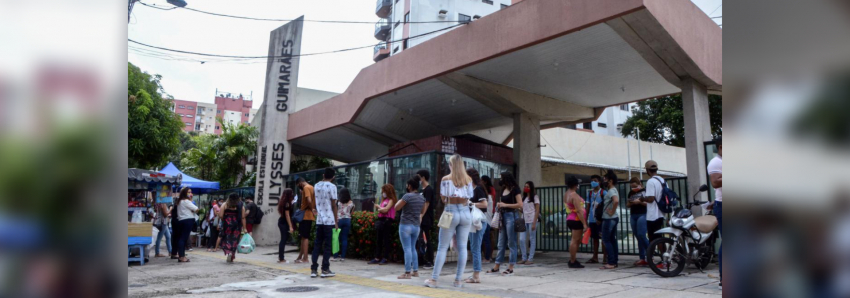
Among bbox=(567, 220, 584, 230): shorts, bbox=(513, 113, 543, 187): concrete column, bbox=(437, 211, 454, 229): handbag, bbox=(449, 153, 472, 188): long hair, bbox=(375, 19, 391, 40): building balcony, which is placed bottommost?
bbox=(567, 220, 584, 230): shorts

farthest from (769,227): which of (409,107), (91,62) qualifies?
(409,107)

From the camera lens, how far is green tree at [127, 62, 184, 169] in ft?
66.9

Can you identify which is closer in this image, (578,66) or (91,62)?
(91,62)

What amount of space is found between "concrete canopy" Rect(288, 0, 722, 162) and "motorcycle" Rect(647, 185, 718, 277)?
11.4ft

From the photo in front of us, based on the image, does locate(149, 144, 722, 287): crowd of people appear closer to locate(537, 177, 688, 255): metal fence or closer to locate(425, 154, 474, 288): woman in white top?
locate(425, 154, 474, 288): woman in white top

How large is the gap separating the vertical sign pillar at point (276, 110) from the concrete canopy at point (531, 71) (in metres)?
0.71

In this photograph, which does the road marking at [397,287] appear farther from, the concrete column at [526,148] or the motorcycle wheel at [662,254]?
the concrete column at [526,148]

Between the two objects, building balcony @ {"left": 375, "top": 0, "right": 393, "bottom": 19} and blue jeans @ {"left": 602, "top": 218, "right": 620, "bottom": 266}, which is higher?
building balcony @ {"left": 375, "top": 0, "right": 393, "bottom": 19}

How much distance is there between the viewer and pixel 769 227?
1228 millimetres

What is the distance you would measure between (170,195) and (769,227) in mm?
15158

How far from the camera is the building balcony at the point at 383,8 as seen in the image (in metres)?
56.0

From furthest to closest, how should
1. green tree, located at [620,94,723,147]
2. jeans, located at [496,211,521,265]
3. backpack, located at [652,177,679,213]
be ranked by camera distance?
1. green tree, located at [620,94,723,147]
2. jeans, located at [496,211,521,265]
3. backpack, located at [652,177,679,213]

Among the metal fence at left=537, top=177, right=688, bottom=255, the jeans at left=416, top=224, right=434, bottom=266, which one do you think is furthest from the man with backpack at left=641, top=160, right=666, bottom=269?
the jeans at left=416, top=224, right=434, bottom=266

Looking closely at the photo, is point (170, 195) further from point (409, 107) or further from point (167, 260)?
point (409, 107)
